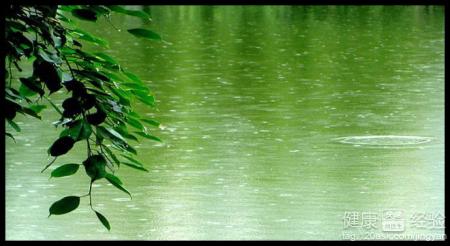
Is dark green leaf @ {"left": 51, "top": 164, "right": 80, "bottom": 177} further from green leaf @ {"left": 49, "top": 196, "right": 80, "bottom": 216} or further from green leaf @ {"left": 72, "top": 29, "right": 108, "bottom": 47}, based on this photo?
green leaf @ {"left": 72, "top": 29, "right": 108, "bottom": 47}

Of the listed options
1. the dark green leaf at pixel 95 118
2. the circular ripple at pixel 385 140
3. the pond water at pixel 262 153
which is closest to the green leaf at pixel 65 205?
the dark green leaf at pixel 95 118

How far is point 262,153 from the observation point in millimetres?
7766

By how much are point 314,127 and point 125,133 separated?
24.2 feet

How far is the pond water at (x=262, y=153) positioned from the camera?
231 inches

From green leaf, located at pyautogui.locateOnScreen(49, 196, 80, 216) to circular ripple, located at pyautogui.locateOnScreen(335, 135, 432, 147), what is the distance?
22.4ft

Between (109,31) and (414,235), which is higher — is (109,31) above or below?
below

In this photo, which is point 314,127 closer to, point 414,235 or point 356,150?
point 356,150

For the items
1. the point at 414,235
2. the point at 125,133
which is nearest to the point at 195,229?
the point at 414,235

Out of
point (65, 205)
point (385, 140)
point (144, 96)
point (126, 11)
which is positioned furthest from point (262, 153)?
point (65, 205)

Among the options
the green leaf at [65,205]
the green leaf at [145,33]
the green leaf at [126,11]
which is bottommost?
the green leaf at [65,205]

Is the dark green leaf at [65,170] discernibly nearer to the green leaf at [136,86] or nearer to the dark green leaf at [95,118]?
the dark green leaf at [95,118]

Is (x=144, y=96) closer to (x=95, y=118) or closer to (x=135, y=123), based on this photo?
(x=135, y=123)

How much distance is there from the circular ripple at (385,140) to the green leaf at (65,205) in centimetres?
682

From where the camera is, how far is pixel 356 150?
785 cm
